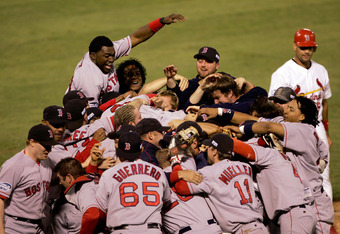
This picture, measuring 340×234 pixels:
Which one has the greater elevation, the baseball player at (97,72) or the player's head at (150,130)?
the baseball player at (97,72)

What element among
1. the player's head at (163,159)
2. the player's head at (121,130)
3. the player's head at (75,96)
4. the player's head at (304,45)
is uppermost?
the player's head at (304,45)

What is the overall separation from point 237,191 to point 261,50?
32.5 feet

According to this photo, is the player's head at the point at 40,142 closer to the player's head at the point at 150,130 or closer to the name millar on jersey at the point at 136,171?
the name millar on jersey at the point at 136,171

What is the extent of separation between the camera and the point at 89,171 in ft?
20.7

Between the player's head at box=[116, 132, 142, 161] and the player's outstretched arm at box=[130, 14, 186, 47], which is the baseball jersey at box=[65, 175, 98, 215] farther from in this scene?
the player's outstretched arm at box=[130, 14, 186, 47]

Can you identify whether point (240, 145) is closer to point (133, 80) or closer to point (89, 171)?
point (89, 171)

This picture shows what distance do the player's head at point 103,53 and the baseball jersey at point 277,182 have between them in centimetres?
287

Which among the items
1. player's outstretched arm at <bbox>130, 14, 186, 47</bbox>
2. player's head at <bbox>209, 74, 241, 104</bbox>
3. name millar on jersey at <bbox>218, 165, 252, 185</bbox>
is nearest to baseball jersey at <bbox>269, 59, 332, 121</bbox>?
player's head at <bbox>209, 74, 241, 104</bbox>

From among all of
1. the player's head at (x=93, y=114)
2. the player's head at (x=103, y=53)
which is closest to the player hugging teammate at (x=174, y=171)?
the player's head at (x=93, y=114)

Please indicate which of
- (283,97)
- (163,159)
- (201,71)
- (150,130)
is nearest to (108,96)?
(201,71)

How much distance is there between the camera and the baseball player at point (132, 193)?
536 centimetres

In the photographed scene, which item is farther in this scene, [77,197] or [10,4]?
[10,4]

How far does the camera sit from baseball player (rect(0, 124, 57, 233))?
19.0ft

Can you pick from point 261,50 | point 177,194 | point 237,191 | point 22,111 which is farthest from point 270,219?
point 261,50
